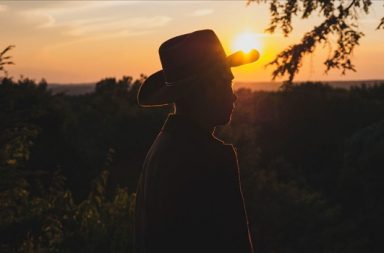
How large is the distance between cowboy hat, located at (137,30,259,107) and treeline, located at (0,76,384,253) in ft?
19.9

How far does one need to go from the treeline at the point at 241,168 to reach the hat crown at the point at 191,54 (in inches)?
240

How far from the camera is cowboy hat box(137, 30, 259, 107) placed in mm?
2975

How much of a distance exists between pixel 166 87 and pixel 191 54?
22 centimetres

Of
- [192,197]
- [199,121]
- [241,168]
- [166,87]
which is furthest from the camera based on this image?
[241,168]

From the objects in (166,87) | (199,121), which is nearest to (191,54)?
(166,87)

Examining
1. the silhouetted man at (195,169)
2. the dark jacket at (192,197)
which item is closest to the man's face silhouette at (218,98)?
the silhouetted man at (195,169)

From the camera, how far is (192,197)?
9.16ft

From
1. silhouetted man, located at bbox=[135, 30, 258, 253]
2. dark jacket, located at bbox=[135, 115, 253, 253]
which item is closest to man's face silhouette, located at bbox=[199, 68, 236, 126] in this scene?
silhouetted man, located at bbox=[135, 30, 258, 253]

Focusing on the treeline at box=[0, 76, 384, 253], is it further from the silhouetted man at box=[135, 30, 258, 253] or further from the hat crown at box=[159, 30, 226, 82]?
the silhouetted man at box=[135, 30, 258, 253]

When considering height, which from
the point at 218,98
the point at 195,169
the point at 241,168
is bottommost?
the point at 195,169

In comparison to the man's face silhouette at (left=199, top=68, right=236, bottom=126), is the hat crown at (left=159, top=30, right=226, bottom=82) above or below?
above

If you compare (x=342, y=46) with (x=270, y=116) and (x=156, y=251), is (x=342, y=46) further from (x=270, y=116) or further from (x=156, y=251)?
(x=270, y=116)

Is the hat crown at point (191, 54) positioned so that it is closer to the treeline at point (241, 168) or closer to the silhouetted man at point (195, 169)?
the silhouetted man at point (195, 169)

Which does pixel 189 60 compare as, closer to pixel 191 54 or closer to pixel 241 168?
pixel 191 54
